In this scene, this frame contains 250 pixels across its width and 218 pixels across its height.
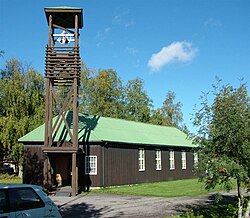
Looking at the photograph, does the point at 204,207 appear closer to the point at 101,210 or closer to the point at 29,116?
the point at 101,210

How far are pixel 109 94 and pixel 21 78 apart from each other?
63.2 ft

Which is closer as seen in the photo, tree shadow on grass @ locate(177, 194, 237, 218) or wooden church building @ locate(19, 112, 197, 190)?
tree shadow on grass @ locate(177, 194, 237, 218)

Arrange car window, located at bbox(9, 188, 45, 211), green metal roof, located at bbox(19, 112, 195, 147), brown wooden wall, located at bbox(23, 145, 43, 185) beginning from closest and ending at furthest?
car window, located at bbox(9, 188, 45, 211) → brown wooden wall, located at bbox(23, 145, 43, 185) → green metal roof, located at bbox(19, 112, 195, 147)

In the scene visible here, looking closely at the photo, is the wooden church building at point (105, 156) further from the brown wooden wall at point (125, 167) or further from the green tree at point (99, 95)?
the green tree at point (99, 95)

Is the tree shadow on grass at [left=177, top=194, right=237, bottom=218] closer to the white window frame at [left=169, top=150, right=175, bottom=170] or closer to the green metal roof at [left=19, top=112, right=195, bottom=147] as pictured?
the green metal roof at [left=19, top=112, right=195, bottom=147]

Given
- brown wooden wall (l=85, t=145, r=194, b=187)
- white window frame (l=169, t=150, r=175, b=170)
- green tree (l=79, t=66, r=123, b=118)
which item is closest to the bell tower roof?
brown wooden wall (l=85, t=145, r=194, b=187)

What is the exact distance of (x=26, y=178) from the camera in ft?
81.8

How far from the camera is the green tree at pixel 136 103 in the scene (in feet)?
185

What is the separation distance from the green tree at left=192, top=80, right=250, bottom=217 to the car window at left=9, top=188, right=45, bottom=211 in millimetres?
4859

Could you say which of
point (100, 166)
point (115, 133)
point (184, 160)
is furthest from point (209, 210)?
point (184, 160)

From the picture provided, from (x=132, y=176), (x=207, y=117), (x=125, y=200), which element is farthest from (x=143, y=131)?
(x=207, y=117)

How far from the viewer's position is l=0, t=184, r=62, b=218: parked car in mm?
7160

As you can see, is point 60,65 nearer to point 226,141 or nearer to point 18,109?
point 226,141

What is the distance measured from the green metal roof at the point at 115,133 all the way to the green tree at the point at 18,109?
11.0 meters
